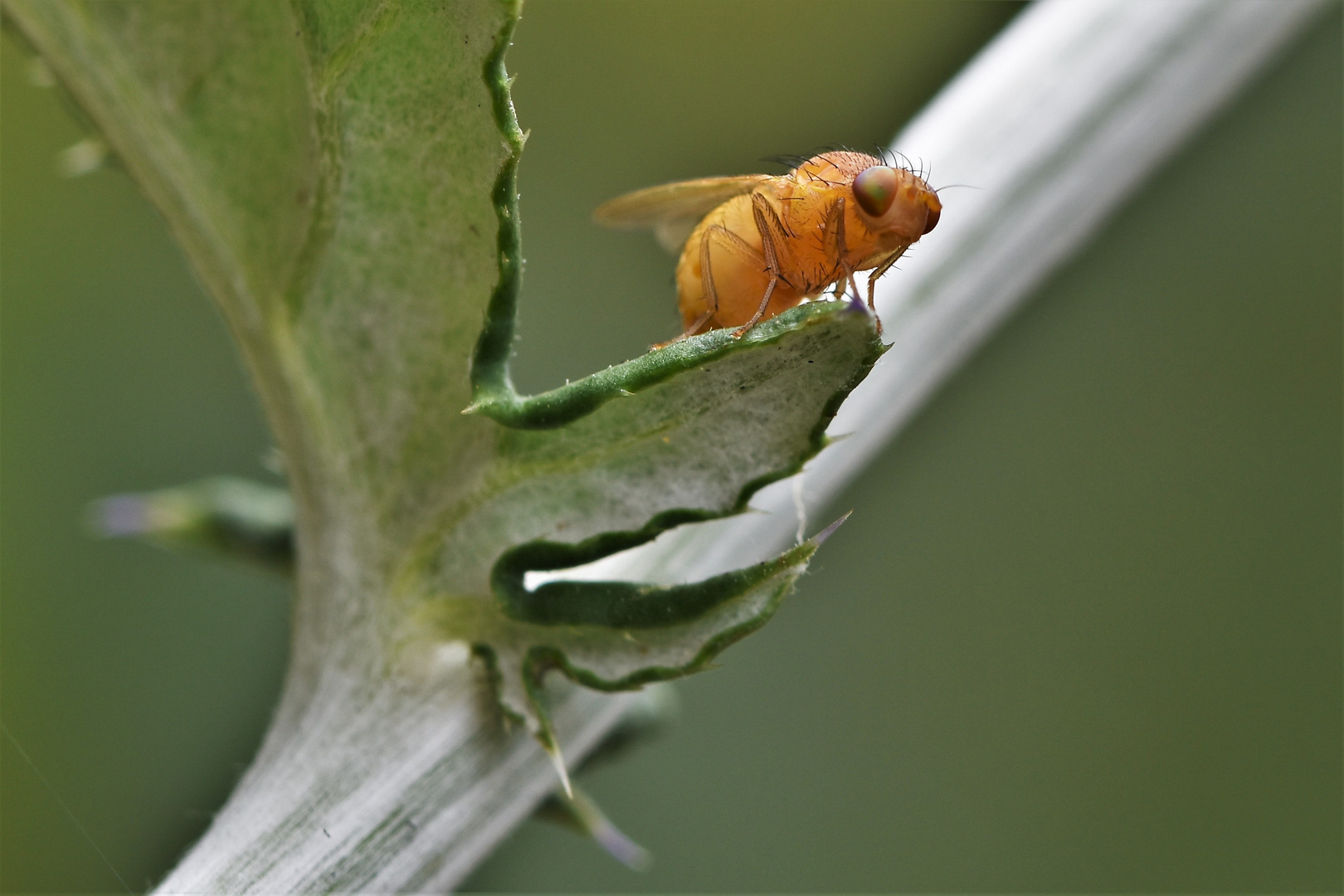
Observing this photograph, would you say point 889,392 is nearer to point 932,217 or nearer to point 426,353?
point 932,217

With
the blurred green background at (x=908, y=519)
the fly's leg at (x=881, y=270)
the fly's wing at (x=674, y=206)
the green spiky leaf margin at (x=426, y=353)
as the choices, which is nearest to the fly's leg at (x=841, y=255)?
the fly's leg at (x=881, y=270)

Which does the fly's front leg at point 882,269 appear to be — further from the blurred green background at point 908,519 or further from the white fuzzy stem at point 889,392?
the blurred green background at point 908,519

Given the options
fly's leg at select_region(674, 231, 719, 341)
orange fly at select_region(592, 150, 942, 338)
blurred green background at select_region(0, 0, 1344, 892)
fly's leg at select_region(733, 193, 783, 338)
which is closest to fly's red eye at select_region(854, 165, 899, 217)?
orange fly at select_region(592, 150, 942, 338)

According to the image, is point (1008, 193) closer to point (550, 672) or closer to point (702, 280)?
point (702, 280)

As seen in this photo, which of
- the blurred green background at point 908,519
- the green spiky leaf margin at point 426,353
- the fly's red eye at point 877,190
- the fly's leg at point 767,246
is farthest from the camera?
the blurred green background at point 908,519

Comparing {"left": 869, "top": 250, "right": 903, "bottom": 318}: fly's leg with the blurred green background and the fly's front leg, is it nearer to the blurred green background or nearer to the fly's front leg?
the fly's front leg

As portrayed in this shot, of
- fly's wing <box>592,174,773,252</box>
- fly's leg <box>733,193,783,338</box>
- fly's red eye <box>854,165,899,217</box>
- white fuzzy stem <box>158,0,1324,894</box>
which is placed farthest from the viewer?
fly's wing <box>592,174,773,252</box>

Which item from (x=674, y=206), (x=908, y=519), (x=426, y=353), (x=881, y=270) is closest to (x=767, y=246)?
(x=881, y=270)
